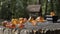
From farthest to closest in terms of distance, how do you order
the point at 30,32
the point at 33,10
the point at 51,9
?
the point at 51,9
the point at 33,10
the point at 30,32

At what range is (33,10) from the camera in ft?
14.8

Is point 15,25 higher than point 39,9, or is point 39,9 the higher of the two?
point 15,25

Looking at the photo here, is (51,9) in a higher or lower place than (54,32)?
lower

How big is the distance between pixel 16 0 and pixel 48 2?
1.49 m

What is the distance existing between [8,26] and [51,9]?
13.4 ft

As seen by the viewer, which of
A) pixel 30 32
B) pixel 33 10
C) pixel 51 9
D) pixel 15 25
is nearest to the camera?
pixel 30 32

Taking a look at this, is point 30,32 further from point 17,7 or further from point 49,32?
point 17,7

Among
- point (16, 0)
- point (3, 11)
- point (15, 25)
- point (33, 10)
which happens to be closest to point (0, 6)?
point (3, 11)

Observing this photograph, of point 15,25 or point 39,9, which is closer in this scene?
point 15,25

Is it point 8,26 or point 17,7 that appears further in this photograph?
point 17,7

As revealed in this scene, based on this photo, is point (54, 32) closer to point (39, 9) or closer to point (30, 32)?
point (30, 32)

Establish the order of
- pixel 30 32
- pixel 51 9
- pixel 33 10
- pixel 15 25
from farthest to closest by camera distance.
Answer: pixel 51 9 < pixel 33 10 < pixel 15 25 < pixel 30 32

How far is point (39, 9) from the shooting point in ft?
14.8

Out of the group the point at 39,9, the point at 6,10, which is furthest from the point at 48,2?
the point at 6,10
